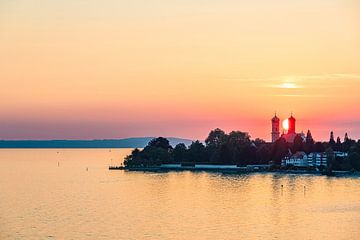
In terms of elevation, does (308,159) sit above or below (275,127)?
below

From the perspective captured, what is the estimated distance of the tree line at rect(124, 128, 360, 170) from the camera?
81125mm

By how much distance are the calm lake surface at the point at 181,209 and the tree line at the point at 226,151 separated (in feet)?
63.4

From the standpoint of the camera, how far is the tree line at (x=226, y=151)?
3194 inches

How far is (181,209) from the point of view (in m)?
38.7

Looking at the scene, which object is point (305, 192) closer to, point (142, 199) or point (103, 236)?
point (142, 199)

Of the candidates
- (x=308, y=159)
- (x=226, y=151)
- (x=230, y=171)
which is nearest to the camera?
(x=230, y=171)

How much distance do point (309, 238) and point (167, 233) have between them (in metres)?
6.07

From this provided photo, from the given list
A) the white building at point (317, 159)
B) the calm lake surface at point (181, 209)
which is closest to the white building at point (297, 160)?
the white building at point (317, 159)

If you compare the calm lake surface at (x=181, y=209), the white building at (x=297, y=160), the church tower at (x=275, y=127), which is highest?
the church tower at (x=275, y=127)

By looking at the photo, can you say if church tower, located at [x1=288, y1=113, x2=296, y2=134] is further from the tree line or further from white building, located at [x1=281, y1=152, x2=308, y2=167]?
white building, located at [x1=281, y1=152, x2=308, y2=167]

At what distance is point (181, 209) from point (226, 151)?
146 ft

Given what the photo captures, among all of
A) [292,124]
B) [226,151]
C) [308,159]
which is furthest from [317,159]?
[292,124]

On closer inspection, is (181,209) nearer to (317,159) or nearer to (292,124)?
(317,159)

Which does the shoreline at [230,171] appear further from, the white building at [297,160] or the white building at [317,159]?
the white building at [317,159]
